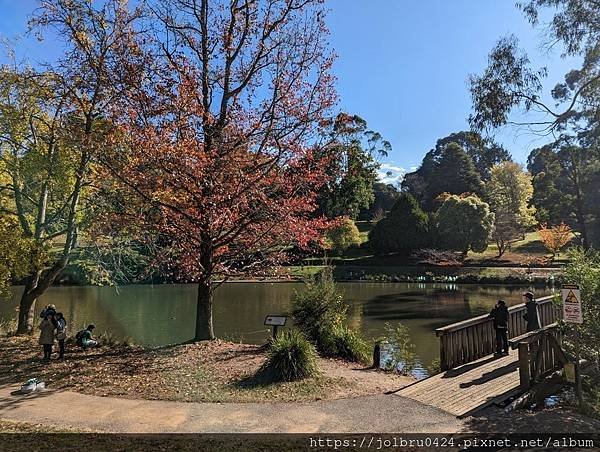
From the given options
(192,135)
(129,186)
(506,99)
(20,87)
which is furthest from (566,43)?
(20,87)

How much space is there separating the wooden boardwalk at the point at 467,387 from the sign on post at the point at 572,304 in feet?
5.64

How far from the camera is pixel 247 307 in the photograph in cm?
2919

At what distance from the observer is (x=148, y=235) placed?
13.1 m

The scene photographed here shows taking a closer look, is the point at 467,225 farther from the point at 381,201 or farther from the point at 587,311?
the point at 587,311

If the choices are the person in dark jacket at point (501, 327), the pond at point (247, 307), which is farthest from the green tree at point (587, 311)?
the pond at point (247, 307)

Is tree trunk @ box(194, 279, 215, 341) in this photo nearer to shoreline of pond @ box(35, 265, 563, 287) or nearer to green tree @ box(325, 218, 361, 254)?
shoreline of pond @ box(35, 265, 563, 287)

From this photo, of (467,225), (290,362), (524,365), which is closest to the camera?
(524,365)

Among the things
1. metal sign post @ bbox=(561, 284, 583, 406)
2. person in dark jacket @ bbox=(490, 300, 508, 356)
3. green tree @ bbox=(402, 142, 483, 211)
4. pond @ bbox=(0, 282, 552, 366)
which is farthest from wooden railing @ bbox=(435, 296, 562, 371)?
green tree @ bbox=(402, 142, 483, 211)

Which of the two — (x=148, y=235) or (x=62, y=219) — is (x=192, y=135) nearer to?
(x=148, y=235)

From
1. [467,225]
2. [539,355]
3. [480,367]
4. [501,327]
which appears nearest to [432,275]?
[467,225]

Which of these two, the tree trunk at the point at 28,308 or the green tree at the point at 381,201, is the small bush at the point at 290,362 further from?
the green tree at the point at 381,201

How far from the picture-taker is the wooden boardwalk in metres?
7.89

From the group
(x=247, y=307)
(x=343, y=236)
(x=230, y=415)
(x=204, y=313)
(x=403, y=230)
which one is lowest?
(x=247, y=307)

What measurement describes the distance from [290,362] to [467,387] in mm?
3313
